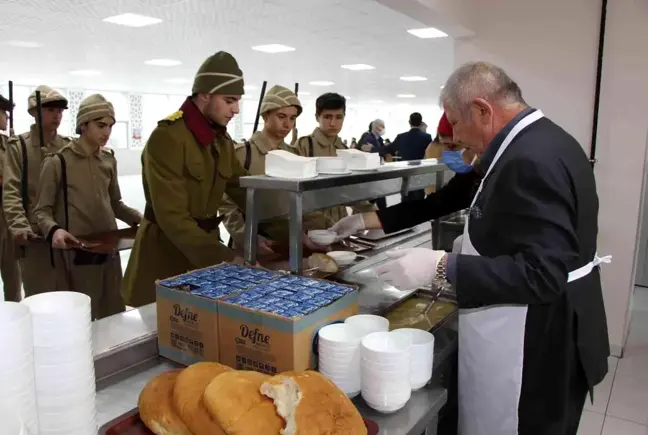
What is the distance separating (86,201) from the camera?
2.94 metres

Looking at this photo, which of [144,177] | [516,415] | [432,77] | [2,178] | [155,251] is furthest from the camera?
[432,77]

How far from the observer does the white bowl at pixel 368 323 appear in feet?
4.08

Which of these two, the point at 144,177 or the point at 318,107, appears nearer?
the point at 144,177

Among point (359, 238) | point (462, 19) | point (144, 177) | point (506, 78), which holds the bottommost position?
point (359, 238)

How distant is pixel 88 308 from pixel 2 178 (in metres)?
2.99

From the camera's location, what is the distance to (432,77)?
10398mm

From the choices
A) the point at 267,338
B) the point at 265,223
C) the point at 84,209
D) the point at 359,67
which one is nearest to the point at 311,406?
the point at 267,338

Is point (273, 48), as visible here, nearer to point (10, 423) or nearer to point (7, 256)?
point (7, 256)

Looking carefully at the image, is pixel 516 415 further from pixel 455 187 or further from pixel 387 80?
pixel 387 80

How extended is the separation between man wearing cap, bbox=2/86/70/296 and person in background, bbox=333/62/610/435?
231 cm

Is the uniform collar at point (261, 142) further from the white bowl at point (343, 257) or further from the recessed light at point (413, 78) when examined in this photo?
the recessed light at point (413, 78)

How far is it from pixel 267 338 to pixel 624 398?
262cm

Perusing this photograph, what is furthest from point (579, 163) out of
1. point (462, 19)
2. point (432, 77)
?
point (432, 77)

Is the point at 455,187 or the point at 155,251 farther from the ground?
the point at 455,187
